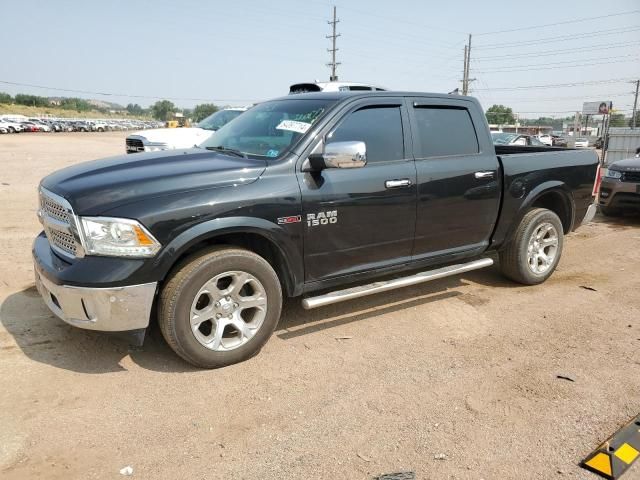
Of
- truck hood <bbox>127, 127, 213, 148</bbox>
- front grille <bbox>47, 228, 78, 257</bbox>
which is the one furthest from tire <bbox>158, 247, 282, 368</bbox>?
truck hood <bbox>127, 127, 213, 148</bbox>

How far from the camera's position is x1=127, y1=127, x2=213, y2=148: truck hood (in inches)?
436

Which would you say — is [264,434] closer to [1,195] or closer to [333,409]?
[333,409]

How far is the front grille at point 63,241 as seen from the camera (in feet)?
10.8

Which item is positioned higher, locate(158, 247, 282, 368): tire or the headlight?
the headlight

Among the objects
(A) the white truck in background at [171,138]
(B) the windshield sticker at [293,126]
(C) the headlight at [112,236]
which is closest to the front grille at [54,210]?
(C) the headlight at [112,236]

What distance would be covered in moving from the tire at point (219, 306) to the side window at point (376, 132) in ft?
4.04

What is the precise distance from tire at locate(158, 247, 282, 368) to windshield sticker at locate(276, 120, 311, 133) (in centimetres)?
108

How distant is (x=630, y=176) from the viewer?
8.88 metres

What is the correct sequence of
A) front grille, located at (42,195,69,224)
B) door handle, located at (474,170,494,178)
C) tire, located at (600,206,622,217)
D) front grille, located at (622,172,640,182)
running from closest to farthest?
front grille, located at (42,195,69,224)
door handle, located at (474,170,494,178)
front grille, located at (622,172,640,182)
tire, located at (600,206,622,217)

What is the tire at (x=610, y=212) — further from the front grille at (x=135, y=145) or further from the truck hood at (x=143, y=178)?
the front grille at (x=135, y=145)

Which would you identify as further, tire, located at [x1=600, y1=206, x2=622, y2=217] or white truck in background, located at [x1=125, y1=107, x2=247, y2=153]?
white truck in background, located at [x1=125, y1=107, x2=247, y2=153]

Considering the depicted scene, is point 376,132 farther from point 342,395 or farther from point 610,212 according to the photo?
point 610,212

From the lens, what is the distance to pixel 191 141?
Result: 11.1 metres

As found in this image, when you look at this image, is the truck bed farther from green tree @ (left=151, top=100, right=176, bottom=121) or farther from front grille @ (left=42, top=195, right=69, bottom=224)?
green tree @ (left=151, top=100, right=176, bottom=121)
